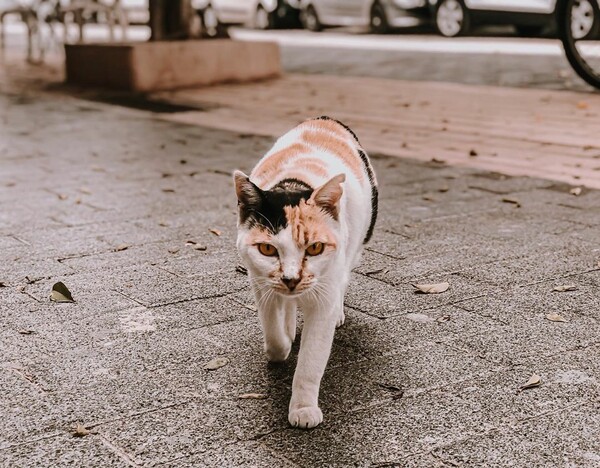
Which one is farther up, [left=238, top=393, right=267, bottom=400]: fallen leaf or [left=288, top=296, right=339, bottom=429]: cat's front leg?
[left=288, top=296, right=339, bottom=429]: cat's front leg

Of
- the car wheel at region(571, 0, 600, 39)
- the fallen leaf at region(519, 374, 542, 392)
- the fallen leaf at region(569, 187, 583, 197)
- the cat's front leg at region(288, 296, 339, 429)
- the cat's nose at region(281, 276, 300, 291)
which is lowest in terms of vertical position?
the fallen leaf at region(569, 187, 583, 197)

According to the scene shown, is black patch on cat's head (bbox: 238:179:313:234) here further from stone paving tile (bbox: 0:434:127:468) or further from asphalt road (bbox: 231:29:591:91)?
asphalt road (bbox: 231:29:591:91)

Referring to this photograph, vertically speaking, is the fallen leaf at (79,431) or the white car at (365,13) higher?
the white car at (365,13)

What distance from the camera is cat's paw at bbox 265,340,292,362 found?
3.02 metres

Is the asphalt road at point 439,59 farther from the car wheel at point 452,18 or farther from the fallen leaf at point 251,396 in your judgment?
the fallen leaf at point 251,396

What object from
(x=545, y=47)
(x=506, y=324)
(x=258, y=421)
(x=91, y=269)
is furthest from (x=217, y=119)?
(x=545, y=47)

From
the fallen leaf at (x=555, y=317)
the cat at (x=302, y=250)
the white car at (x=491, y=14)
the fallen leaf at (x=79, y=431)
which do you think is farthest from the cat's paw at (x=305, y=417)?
the white car at (x=491, y=14)

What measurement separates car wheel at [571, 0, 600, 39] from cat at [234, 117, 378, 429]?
19.6 feet

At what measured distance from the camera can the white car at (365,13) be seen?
794 inches

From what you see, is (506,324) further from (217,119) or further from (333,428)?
(217,119)

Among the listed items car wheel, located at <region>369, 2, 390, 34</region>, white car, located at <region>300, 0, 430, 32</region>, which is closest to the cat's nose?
white car, located at <region>300, 0, 430, 32</region>

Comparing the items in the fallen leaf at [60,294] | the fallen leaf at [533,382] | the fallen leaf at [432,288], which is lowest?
the fallen leaf at [60,294]

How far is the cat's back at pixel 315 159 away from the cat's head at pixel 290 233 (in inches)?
8.0

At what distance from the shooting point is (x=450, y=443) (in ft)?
8.16
